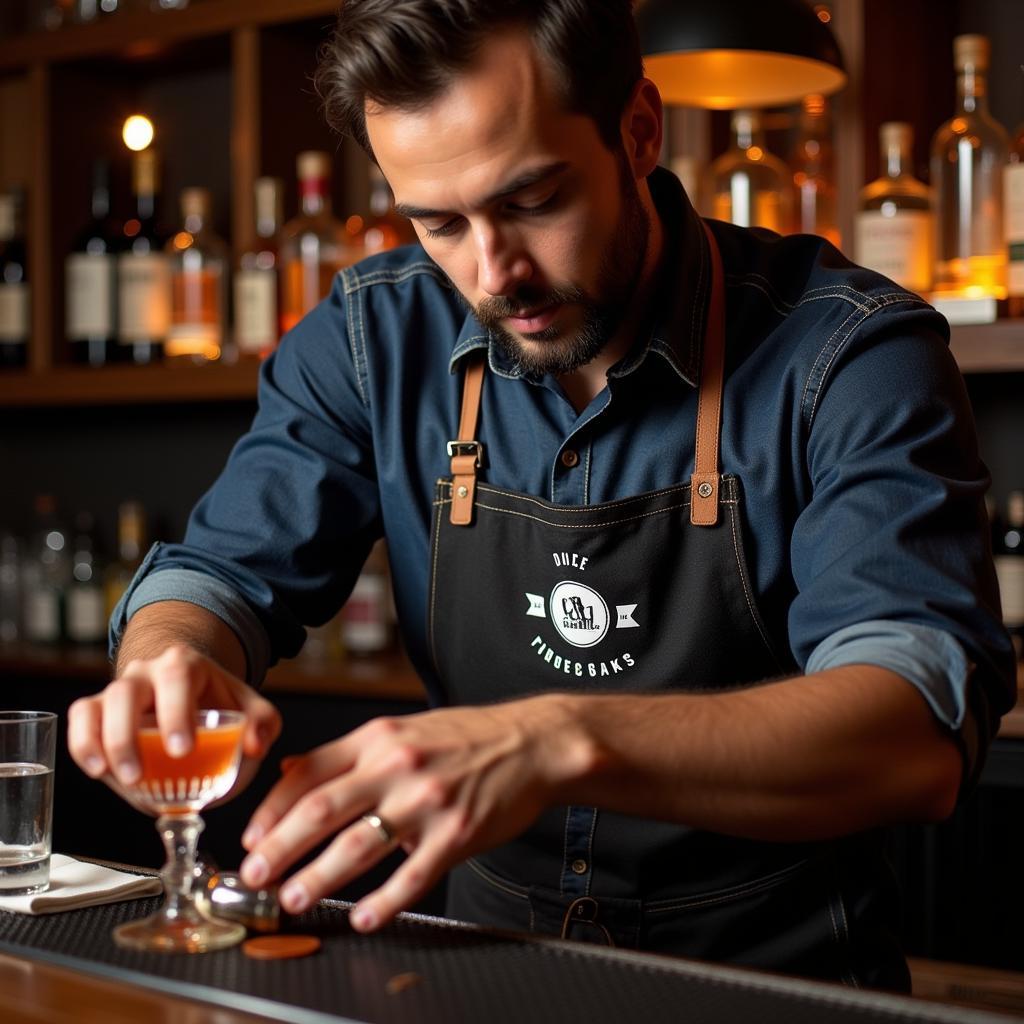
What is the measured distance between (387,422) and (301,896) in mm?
718

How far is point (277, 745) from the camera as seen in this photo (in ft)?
8.83

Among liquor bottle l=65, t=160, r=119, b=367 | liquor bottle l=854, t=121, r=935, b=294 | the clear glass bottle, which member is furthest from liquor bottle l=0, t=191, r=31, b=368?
the clear glass bottle

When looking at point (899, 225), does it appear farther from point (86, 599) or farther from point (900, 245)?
point (86, 599)

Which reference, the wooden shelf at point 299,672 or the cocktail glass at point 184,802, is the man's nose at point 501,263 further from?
the wooden shelf at point 299,672

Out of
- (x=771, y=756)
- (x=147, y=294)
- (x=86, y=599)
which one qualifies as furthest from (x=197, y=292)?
(x=771, y=756)

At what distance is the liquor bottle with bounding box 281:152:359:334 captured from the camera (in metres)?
2.71

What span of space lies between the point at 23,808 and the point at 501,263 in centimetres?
58

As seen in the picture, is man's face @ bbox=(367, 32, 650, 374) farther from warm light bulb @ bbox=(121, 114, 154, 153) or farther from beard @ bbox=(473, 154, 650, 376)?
warm light bulb @ bbox=(121, 114, 154, 153)

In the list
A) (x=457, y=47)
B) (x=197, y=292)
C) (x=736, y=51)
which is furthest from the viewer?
(x=197, y=292)

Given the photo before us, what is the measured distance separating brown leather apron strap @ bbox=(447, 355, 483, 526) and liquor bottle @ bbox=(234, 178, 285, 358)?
1294 mm

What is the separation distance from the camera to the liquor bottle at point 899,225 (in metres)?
2.23

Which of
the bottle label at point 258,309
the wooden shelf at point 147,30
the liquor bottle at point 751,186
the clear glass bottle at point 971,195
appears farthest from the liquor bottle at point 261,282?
the clear glass bottle at point 971,195

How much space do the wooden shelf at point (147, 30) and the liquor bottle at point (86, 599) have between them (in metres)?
1.04

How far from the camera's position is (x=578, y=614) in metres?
1.41
